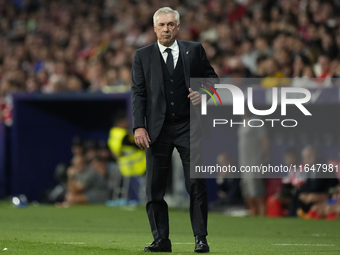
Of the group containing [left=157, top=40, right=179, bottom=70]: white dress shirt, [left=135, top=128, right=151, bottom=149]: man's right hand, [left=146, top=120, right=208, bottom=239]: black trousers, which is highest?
[left=157, top=40, right=179, bottom=70]: white dress shirt

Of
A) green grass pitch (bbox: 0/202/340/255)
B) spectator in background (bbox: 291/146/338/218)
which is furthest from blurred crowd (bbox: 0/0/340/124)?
green grass pitch (bbox: 0/202/340/255)

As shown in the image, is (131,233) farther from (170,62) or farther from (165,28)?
(165,28)

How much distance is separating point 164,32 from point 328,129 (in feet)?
21.8

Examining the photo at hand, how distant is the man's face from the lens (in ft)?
20.0

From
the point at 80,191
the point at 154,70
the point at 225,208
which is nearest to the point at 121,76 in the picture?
the point at 80,191

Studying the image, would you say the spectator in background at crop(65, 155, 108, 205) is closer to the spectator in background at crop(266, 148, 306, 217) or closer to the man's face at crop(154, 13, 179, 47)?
the spectator in background at crop(266, 148, 306, 217)

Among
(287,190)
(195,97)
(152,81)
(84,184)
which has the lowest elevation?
(84,184)

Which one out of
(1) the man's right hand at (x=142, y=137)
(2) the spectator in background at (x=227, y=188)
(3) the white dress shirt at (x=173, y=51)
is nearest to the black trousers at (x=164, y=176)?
(1) the man's right hand at (x=142, y=137)

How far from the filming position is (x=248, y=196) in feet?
40.6

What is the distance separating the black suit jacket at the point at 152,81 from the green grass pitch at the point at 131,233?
3.77ft

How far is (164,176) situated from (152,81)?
845 millimetres

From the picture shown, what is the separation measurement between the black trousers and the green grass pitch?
0.33m

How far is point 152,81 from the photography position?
20.7 ft

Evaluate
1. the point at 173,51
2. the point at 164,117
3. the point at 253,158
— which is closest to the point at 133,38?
the point at 253,158
